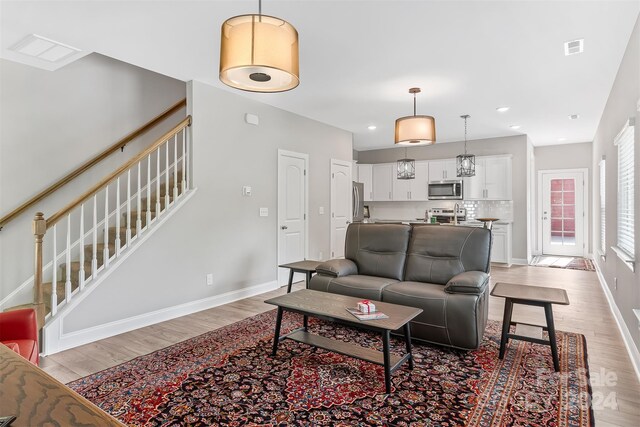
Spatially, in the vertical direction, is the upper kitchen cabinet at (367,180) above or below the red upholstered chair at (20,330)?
above

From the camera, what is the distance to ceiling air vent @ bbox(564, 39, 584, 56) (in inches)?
128

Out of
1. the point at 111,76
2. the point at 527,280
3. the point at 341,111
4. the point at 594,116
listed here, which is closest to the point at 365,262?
the point at 341,111

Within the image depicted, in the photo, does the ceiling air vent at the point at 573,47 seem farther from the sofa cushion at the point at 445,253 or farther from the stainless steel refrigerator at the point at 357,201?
the stainless steel refrigerator at the point at 357,201

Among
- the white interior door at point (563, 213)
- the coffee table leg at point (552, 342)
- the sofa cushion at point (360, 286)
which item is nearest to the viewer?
the coffee table leg at point (552, 342)

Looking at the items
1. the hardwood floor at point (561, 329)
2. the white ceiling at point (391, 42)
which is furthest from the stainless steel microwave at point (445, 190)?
the hardwood floor at point (561, 329)

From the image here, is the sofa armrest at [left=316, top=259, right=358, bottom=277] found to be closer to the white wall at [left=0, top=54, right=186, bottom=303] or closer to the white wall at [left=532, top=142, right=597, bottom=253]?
the white wall at [left=0, top=54, right=186, bottom=303]

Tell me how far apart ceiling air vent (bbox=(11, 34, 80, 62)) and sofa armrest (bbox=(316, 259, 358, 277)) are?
312cm

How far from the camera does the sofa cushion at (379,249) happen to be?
3.88 meters

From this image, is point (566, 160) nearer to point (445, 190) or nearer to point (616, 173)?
point (445, 190)

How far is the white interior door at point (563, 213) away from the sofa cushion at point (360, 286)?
7018 millimetres

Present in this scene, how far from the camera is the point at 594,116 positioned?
5891 millimetres

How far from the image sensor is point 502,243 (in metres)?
7.39

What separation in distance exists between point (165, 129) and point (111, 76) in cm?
88

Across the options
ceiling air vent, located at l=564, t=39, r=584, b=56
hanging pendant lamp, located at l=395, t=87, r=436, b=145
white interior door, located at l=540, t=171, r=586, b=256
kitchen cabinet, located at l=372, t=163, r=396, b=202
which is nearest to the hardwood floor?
hanging pendant lamp, located at l=395, t=87, r=436, b=145
